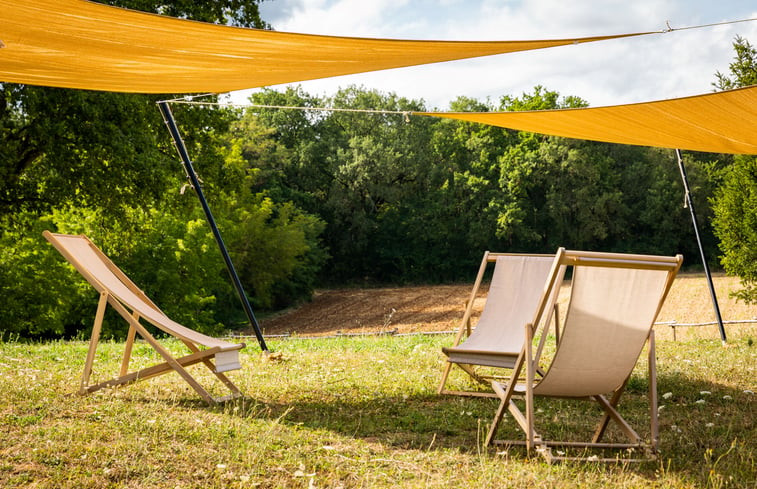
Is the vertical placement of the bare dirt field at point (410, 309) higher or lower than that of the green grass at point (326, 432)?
lower

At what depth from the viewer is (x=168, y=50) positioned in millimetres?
2951

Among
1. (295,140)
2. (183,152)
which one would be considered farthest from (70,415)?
(295,140)

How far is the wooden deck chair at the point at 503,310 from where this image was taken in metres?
3.69

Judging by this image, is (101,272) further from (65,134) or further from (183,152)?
(65,134)

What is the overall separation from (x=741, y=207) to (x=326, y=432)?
295 inches

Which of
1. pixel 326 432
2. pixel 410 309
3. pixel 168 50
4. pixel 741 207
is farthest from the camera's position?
pixel 410 309

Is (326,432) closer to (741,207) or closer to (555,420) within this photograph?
(555,420)

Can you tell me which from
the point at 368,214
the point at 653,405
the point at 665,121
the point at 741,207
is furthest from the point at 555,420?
the point at 368,214

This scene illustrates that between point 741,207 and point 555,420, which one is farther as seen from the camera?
point 741,207

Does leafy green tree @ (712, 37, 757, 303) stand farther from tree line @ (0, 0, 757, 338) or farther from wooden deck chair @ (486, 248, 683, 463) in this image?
wooden deck chair @ (486, 248, 683, 463)

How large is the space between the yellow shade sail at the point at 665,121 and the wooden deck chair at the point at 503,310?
90 centimetres

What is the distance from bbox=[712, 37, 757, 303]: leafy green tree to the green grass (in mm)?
4332

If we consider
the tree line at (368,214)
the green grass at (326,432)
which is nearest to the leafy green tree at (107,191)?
the tree line at (368,214)

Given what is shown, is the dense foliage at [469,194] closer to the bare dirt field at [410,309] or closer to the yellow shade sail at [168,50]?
the bare dirt field at [410,309]
